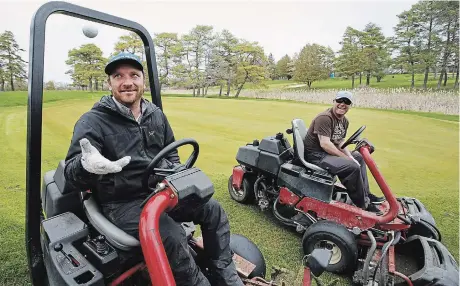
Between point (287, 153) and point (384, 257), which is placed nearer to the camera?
point (384, 257)

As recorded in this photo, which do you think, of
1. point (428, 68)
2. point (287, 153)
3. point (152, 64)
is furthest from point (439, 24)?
point (152, 64)

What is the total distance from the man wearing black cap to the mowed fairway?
2.82 ft

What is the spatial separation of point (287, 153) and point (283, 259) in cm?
107

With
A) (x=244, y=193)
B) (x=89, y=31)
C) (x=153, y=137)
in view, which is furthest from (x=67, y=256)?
(x=244, y=193)

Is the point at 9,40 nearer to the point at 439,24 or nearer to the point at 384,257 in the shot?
the point at 384,257

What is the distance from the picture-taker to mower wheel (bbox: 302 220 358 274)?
7.09ft

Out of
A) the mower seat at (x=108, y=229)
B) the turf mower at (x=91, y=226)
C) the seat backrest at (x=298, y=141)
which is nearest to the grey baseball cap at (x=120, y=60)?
the turf mower at (x=91, y=226)

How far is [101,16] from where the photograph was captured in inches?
60.6

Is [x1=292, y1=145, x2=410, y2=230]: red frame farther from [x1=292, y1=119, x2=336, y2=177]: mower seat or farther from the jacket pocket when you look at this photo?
the jacket pocket

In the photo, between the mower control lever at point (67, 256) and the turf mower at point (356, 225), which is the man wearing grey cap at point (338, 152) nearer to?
the turf mower at point (356, 225)

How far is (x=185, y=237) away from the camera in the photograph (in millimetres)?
1391

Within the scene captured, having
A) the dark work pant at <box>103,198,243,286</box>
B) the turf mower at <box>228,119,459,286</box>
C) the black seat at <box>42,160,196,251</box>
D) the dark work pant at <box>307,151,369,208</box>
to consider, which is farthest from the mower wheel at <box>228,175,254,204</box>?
the dark work pant at <box>103,198,243,286</box>

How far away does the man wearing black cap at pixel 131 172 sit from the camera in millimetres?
1312

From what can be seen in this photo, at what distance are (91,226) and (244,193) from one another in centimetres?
197
